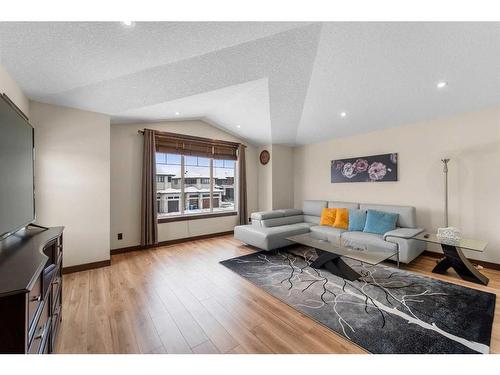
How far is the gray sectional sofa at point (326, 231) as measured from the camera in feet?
9.68

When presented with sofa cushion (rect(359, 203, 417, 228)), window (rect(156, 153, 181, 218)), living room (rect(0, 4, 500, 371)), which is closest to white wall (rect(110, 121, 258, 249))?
living room (rect(0, 4, 500, 371))

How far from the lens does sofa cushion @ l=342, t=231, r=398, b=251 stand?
9.57ft

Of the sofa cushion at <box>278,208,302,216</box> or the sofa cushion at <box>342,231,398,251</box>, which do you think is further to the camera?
the sofa cushion at <box>278,208,302,216</box>

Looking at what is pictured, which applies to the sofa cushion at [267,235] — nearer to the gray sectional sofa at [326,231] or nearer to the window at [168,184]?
the gray sectional sofa at [326,231]

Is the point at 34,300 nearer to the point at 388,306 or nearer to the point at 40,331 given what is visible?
the point at 40,331

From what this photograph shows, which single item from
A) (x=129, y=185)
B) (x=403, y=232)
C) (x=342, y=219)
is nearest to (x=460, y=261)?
(x=403, y=232)

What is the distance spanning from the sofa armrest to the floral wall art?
0.95 m

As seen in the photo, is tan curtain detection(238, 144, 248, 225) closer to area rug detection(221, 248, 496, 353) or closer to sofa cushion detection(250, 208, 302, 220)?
sofa cushion detection(250, 208, 302, 220)

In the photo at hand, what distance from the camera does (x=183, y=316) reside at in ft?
6.16

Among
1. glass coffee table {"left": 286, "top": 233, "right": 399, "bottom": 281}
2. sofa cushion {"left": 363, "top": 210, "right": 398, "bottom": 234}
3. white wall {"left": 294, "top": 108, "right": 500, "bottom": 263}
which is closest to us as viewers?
glass coffee table {"left": 286, "top": 233, "right": 399, "bottom": 281}

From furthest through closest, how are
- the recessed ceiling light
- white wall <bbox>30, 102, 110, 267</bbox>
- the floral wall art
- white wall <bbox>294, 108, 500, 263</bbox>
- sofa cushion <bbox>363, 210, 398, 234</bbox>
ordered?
the floral wall art < sofa cushion <bbox>363, 210, 398, 234</bbox> < white wall <bbox>294, 108, 500, 263</bbox> < white wall <bbox>30, 102, 110, 267</bbox> < the recessed ceiling light

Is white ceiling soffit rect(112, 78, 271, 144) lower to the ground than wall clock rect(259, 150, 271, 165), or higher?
higher

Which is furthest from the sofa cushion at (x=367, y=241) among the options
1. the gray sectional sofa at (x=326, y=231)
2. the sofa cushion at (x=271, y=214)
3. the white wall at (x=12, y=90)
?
the white wall at (x=12, y=90)
